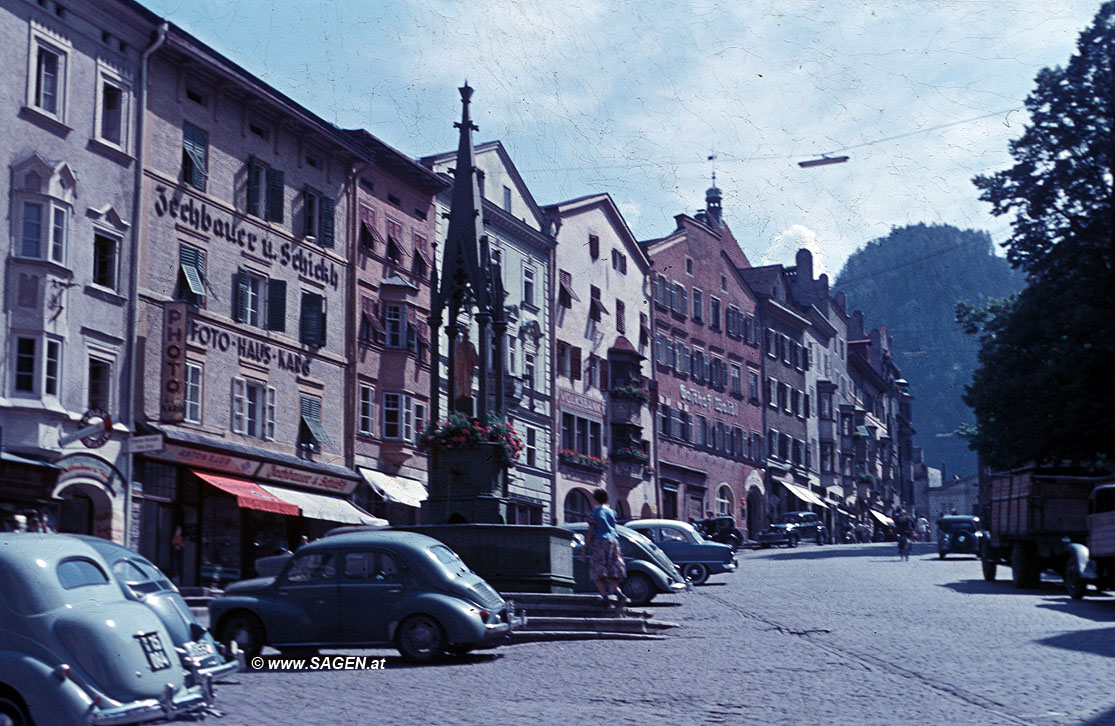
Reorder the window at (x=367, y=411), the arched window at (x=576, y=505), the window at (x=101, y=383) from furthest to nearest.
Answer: the arched window at (x=576, y=505) < the window at (x=367, y=411) < the window at (x=101, y=383)

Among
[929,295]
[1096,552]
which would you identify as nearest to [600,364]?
[1096,552]

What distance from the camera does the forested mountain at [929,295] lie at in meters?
157

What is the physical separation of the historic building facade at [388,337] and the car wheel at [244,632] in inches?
1040

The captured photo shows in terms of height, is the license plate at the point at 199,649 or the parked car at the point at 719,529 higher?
the parked car at the point at 719,529

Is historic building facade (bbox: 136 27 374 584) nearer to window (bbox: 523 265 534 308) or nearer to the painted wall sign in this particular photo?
the painted wall sign

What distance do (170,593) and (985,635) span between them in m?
11.7

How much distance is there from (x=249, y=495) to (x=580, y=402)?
81.2 feet

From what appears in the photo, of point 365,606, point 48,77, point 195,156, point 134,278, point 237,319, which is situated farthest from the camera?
point 237,319

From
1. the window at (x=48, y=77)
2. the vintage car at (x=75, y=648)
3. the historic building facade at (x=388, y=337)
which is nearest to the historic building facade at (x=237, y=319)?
the historic building facade at (x=388, y=337)

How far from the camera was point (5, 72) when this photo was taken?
31.3m

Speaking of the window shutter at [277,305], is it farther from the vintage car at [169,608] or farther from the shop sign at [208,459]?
the vintage car at [169,608]

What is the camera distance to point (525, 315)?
2218 inches

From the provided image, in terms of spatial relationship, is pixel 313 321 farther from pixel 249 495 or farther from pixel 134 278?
pixel 134 278

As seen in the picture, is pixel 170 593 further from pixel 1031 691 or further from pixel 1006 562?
pixel 1006 562
